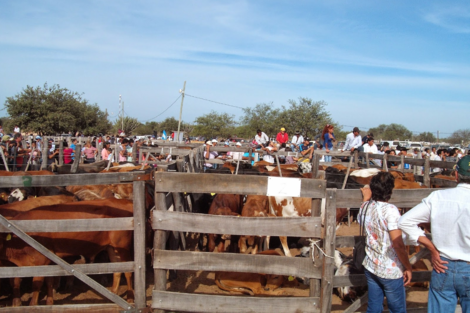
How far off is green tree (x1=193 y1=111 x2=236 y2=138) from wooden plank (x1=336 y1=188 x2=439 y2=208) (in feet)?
161

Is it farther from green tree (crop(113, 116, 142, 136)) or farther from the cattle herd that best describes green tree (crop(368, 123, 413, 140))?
the cattle herd

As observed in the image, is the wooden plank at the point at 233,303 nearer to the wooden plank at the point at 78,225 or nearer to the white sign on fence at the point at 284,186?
the wooden plank at the point at 78,225

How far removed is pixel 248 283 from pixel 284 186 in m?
2.23

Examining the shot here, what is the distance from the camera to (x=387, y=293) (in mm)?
3338

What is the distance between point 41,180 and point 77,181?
1.23 ft

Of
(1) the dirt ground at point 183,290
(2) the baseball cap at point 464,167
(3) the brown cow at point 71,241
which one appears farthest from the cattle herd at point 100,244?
(2) the baseball cap at point 464,167

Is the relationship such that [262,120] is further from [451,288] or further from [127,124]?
[451,288]

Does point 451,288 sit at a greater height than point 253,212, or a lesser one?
greater

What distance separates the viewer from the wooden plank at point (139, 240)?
3.85m

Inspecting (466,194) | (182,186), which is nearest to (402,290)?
(466,194)

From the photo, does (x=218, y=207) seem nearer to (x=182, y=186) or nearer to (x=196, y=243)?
(x=196, y=243)

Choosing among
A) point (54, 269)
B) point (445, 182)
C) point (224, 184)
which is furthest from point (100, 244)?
point (445, 182)

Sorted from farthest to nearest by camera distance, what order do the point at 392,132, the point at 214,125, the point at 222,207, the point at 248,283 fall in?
the point at 392,132 → the point at 214,125 → the point at 222,207 → the point at 248,283

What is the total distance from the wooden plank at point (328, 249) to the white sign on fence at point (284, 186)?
0.32 metres
